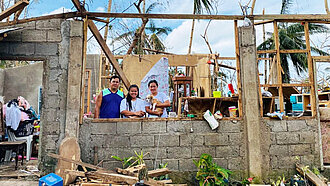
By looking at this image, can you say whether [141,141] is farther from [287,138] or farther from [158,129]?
[287,138]

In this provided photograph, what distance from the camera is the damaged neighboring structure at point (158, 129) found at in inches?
173

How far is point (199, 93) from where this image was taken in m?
7.50

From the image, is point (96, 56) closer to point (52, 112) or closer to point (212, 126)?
point (52, 112)

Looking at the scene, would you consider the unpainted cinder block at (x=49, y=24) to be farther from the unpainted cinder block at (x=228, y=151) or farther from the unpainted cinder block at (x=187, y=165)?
the unpainted cinder block at (x=228, y=151)

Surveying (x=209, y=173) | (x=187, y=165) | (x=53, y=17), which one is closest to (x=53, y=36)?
(x=53, y=17)

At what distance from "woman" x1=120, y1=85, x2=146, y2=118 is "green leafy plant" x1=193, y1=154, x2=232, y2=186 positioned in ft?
4.91

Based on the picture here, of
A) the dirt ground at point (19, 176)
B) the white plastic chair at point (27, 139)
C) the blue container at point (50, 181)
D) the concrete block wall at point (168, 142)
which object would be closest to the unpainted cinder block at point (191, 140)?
the concrete block wall at point (168, 142)

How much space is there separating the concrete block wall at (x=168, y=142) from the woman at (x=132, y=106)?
0.26 meters

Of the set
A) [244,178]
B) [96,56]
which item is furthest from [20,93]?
[244,178]


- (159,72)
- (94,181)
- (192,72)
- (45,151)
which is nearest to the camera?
(94,181)

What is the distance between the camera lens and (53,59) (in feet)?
14.6

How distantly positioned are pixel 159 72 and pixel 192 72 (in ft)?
6.19

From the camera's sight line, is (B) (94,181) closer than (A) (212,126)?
Yes

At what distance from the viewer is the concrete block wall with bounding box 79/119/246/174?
174 inches
